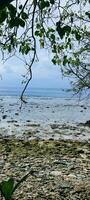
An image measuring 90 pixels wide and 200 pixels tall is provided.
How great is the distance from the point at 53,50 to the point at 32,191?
306 cm

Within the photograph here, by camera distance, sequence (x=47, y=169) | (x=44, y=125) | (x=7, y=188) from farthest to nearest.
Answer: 1. (x=44, y=125)
2. (x=47, y=169)
3. (x=7, y=188)

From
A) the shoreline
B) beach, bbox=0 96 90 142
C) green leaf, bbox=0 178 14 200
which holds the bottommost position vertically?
beach, bbox=0 96 90 142

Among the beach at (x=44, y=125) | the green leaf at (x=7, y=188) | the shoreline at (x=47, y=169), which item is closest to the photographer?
the green leaf at (x=7, y=188)

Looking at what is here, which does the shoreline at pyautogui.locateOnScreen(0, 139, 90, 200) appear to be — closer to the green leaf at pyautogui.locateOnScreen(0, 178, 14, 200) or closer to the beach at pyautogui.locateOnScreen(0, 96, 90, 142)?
the beach at pyautogui.locateOnScreen(0, 96, 90, 142)

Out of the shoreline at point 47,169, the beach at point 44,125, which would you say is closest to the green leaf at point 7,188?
the shoreline at point 47,169

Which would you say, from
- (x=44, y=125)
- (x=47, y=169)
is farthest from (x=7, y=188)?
(x=44, y=125)

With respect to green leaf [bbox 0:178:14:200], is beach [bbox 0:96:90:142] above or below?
below

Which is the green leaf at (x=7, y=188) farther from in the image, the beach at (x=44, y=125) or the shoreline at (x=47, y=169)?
the beach at (x=44, y=125)

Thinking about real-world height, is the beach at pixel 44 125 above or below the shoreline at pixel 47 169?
below

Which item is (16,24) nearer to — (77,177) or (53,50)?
(53,50)

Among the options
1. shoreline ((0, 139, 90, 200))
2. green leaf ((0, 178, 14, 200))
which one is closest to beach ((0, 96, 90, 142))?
shoreline ((0, 139, 90, 200))

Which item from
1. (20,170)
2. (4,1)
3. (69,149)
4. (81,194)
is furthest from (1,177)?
(4,1)

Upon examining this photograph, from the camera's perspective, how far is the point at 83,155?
1507 centimetres

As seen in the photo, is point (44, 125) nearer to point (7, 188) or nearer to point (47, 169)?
point (47, 169)
